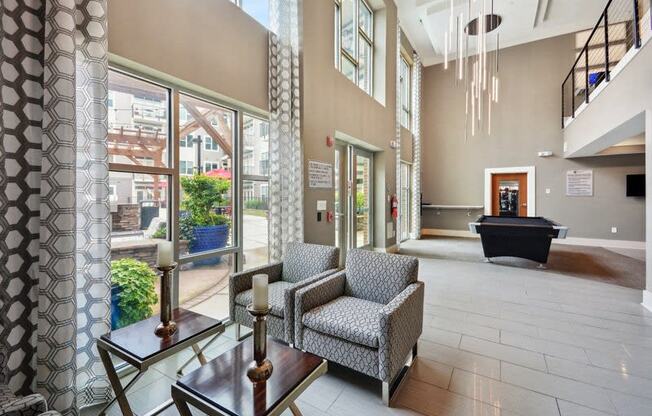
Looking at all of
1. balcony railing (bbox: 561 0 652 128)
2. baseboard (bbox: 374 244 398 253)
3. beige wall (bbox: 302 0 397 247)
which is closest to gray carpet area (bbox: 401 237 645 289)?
baseboard (bbox: 374 244 398 253)

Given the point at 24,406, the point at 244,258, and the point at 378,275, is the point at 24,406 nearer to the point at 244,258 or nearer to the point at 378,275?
the point at 378,275

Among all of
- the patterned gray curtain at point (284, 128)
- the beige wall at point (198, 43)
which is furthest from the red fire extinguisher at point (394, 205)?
the beige wall at point (198, 43)

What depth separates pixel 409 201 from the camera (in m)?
9.02

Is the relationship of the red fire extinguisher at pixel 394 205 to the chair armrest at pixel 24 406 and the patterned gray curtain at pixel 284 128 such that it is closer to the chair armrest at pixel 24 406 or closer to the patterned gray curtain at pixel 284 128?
the patterned gray curtain at pixel 284 128

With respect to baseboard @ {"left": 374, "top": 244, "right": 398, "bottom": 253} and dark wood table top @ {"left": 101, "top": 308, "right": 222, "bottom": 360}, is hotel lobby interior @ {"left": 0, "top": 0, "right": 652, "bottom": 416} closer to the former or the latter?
dark wood table top @ {"left": 101, "top": 308, "right": 222, "bottom": 360}

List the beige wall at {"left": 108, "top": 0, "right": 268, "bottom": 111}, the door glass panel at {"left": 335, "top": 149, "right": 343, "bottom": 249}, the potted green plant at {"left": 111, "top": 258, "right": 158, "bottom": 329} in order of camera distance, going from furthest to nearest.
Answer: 1. the door glass panel at {"left": 335, "top": 149, "right": 343, "bottom": 249}
2. the potted green plant at {"left": 111, "top": 258, "right": 158, "bottom": 329}
3. the beige wall at {"left": 108, "top": 0, "right": 268, "bottom": 111}

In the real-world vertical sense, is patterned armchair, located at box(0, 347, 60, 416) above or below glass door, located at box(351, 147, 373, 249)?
below

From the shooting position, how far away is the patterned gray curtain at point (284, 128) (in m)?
3.46

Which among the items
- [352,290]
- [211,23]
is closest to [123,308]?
[352,290]

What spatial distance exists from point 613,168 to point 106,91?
1019 cm

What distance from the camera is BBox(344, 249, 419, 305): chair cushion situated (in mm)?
2367

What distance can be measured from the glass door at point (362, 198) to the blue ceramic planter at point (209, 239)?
3.14 metres

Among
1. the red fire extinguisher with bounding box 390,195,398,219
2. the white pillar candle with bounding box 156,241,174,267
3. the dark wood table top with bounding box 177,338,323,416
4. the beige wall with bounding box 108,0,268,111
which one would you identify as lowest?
the dark wood table top with bounding box 177,338,323,416

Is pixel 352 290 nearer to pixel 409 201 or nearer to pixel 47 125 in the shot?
pixel 47 125
